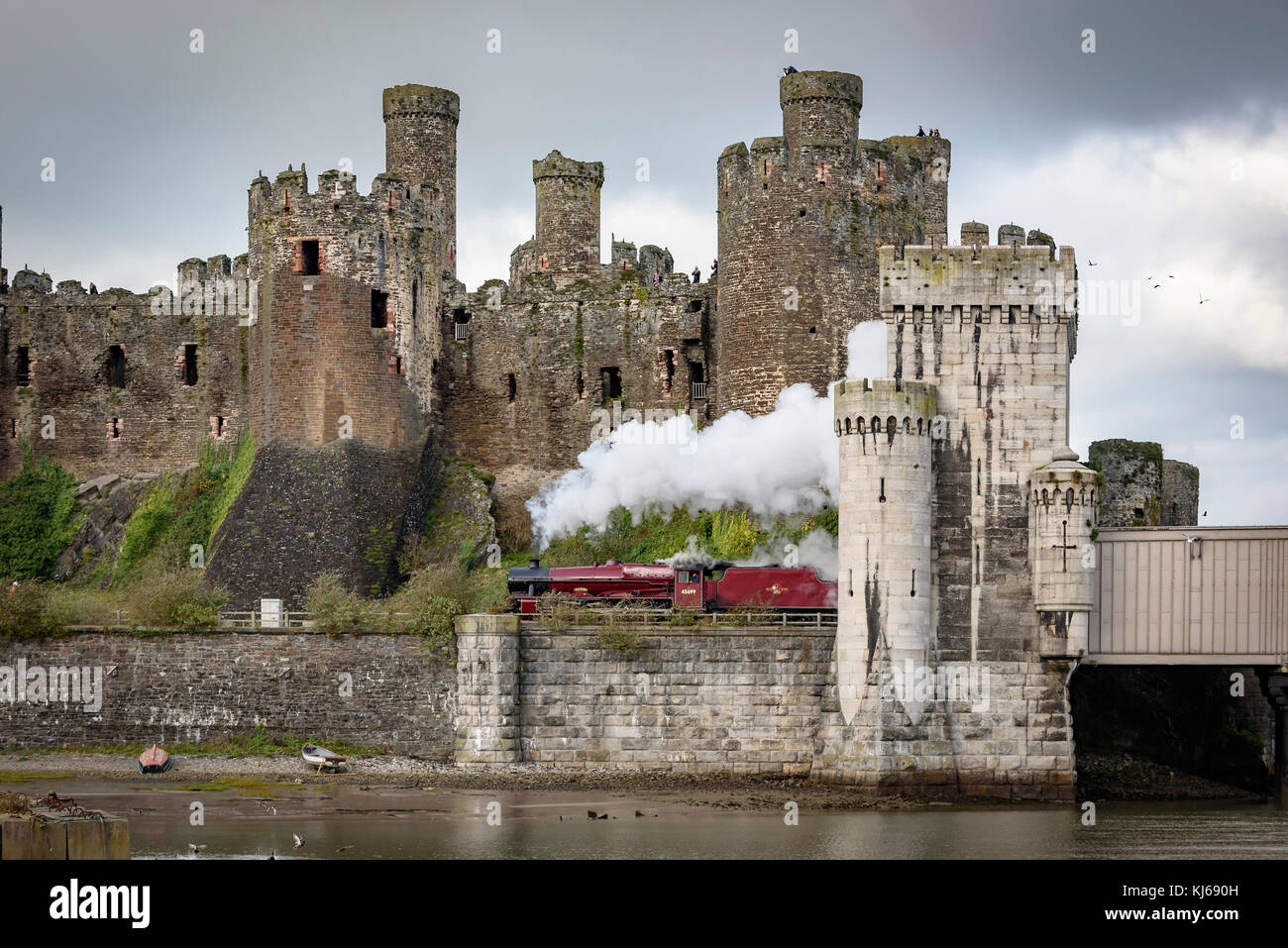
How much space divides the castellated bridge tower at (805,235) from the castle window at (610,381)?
5.19 m

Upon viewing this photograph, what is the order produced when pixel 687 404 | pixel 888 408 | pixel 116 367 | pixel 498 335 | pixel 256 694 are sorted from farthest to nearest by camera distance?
pixel 116 367
pixel 498 335
pixel 687 404
pixel 256 694
pixel 888 408

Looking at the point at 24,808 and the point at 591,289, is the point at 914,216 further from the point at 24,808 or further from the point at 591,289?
the point at 24,808

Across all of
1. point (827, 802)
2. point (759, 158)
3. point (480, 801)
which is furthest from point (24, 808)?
point (759, 158)

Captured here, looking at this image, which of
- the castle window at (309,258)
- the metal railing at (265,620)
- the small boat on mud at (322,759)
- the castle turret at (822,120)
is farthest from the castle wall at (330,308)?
the small boat on mud at (322,759)

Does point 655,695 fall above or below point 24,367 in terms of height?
below

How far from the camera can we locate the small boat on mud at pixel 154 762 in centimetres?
5259

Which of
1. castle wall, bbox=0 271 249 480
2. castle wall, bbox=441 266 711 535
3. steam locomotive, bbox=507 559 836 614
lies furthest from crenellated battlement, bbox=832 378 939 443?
castle wall, bbox=0 271 249 480

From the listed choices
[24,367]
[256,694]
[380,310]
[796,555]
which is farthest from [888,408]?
[24,367]

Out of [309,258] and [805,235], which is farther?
[309,258]

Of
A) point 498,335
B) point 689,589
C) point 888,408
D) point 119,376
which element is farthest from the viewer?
point 119,376

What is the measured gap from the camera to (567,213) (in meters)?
72.3

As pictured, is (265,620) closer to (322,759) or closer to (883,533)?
(322,759)

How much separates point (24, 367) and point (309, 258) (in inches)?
590

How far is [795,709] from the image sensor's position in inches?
2067
